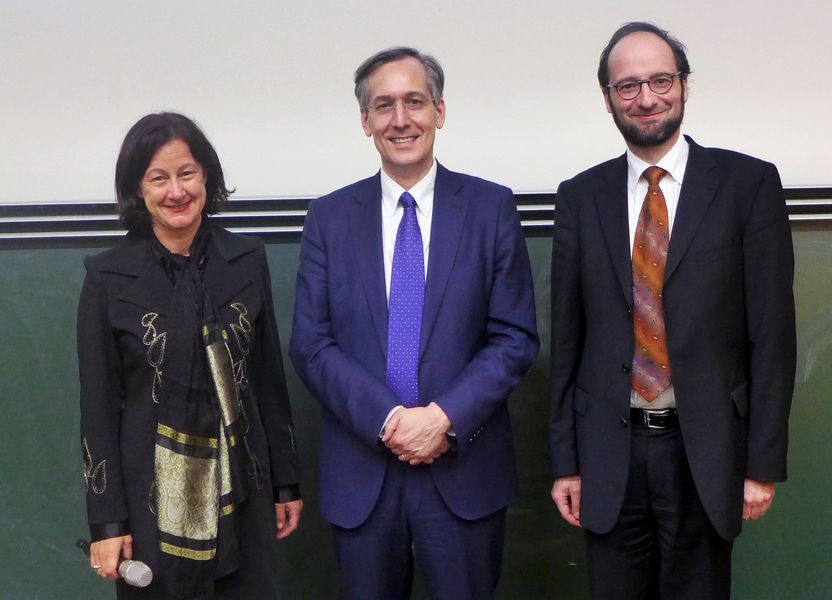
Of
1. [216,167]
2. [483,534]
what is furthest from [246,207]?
[483,534]

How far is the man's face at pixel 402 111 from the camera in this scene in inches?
84.4

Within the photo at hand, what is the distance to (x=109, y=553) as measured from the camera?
6.34ft

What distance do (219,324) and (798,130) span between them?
5.54 ft

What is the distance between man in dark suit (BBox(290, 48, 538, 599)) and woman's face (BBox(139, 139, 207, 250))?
0.31 metres

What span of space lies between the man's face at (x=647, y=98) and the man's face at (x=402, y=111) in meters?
0.40

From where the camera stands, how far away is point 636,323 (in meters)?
2.04

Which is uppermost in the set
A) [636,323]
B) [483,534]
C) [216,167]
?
[216,167]

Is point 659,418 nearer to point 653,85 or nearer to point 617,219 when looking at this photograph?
point 617,219

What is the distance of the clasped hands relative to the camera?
2.02 m

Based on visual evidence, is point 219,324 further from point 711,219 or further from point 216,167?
point 711,219

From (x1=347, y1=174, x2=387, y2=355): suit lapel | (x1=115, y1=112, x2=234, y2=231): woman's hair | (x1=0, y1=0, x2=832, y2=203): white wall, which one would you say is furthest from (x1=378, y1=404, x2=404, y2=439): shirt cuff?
(x1=0, y1=0, x2=832, y2=203): white wall

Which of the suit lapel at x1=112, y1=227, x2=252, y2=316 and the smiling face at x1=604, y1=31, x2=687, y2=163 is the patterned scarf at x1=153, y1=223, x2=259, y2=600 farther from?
the smiling face at x1=604, y1=31, x2=687, y2=163

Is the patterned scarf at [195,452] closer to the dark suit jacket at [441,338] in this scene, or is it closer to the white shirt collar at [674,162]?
the dark suit jacket at [441,338]

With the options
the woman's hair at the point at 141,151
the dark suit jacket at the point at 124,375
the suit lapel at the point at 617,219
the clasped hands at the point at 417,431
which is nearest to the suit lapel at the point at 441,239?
the clasped hands at the point at 417,431
